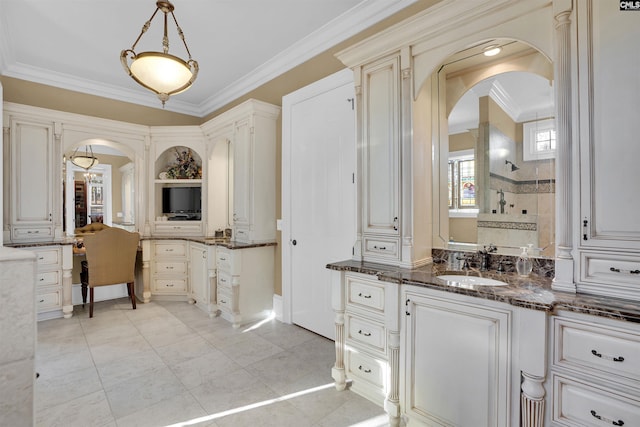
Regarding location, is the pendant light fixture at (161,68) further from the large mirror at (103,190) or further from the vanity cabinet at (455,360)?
the large mirror at (103,190)

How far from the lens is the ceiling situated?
2.72 metres

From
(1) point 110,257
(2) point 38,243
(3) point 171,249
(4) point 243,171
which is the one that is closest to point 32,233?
(2) point 38,243

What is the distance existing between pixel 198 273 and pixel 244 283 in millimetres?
924

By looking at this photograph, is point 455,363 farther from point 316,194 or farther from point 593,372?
point 316,194

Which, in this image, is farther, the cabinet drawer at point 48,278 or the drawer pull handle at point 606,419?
the cabinet drawer at point 48,278

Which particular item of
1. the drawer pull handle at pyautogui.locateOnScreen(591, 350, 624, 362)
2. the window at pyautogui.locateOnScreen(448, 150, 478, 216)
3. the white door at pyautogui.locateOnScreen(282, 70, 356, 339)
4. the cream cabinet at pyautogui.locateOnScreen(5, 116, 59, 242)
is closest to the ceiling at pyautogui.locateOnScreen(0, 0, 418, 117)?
the white door at pyautogui.locateOnScreen(282, 70, 356, 339)

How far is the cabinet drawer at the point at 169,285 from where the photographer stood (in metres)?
4.29

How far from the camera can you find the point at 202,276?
399 centimetres

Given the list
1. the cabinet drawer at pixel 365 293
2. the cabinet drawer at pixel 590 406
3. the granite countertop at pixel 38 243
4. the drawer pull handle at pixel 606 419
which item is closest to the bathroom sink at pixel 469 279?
the cabinet drawer at pixel 365 293

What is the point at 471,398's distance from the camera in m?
1.60

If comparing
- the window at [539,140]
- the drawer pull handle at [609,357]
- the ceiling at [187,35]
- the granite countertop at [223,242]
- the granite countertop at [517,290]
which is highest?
the ceiling at [187,35]

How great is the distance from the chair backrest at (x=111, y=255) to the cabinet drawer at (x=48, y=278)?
0.41m

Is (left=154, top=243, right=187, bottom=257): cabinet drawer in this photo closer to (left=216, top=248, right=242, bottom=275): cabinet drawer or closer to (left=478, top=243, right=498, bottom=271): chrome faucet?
(left=216, top=248, right=242, bottom=275): cabinet drawer

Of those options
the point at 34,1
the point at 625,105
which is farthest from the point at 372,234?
the point at 34,1
